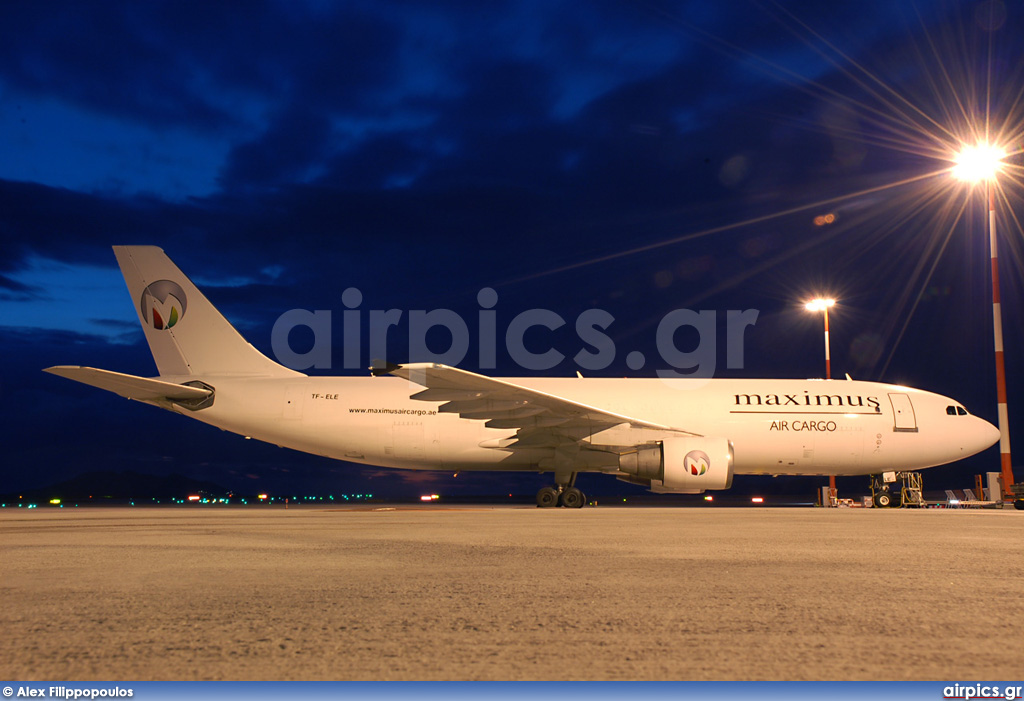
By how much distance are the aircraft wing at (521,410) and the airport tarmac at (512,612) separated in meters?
9.04

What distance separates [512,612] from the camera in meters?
3.44

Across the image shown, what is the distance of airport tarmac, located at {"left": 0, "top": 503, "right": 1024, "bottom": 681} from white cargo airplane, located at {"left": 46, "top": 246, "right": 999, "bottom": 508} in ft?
38.1

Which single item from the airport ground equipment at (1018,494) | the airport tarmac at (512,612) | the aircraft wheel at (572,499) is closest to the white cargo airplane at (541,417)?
the aircraft wheel at (572,499)

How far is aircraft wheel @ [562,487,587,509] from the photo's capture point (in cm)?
1861

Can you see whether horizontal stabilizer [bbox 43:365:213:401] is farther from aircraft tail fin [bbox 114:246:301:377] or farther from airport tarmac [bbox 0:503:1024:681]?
airport tarmac [bbox 0:503:1024:681]

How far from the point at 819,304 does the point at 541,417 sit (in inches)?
786

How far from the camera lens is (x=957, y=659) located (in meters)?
2.53

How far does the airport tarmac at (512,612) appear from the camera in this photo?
8.10 ft

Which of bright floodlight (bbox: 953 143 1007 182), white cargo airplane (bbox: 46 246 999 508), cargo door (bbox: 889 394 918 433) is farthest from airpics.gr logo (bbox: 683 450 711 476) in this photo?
bright floodlight (bbox: 953 143 1007 182)

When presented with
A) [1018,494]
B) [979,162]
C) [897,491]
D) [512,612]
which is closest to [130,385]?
[512,612]

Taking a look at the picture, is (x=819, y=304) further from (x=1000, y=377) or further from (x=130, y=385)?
(x=130, y=385)

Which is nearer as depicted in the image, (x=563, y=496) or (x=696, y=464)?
(x=696, y=464)

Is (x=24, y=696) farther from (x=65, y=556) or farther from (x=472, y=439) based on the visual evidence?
(x=472, y=439)

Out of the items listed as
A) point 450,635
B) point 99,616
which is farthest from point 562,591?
point 99,616
